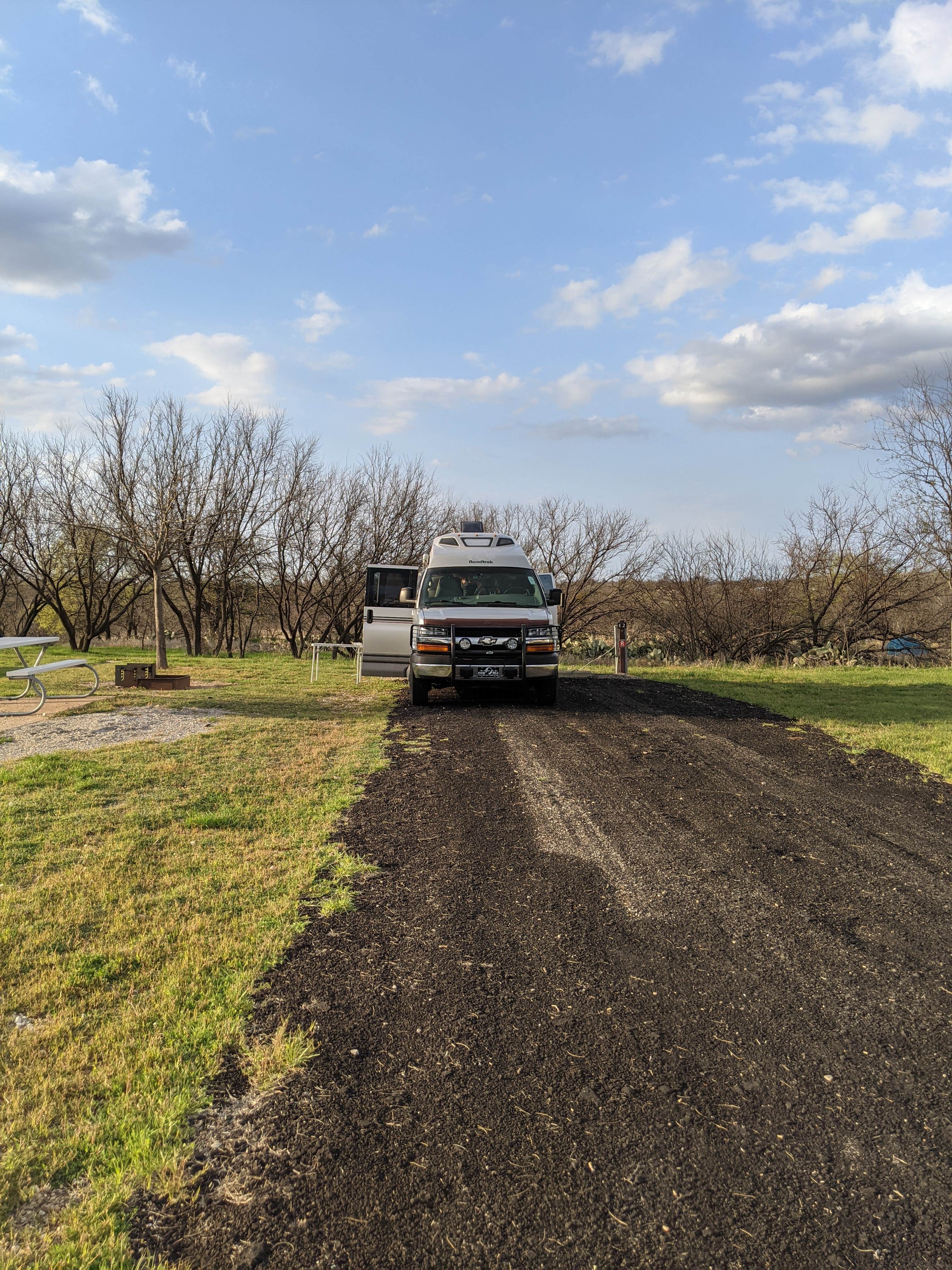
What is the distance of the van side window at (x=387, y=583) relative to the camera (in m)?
15.4

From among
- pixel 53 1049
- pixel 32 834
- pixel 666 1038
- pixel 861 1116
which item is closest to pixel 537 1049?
pixel 666 1038

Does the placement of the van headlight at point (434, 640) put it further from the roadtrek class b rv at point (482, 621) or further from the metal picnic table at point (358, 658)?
the metal picnic table at point (358, 658)

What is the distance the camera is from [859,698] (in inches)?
490

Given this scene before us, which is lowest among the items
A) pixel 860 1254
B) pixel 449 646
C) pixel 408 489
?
pixel 860 1254

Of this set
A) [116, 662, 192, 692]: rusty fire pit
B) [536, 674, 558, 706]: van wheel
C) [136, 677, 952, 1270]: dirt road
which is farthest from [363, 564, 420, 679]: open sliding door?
[136, 677, 952, 1270]: dirt road

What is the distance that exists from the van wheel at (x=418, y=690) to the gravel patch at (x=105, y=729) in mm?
2762

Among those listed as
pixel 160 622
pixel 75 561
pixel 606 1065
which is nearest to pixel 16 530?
pixel 75 561

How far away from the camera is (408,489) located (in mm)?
31703

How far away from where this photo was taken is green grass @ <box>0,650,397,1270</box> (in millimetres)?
2105

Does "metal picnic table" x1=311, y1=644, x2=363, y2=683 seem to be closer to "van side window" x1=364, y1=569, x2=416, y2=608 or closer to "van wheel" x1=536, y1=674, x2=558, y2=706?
"van side window" x1=364, y1=569, x2=416, y2=608

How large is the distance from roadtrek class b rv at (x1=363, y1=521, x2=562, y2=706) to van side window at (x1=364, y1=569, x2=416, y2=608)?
2304mm

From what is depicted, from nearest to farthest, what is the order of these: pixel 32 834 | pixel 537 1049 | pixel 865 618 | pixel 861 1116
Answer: pixel 861 1116
pixel 537 1049
pixel 32 834
pixel 865 618

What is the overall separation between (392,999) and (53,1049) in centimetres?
123

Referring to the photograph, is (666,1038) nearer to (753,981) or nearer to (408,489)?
(753,981)
